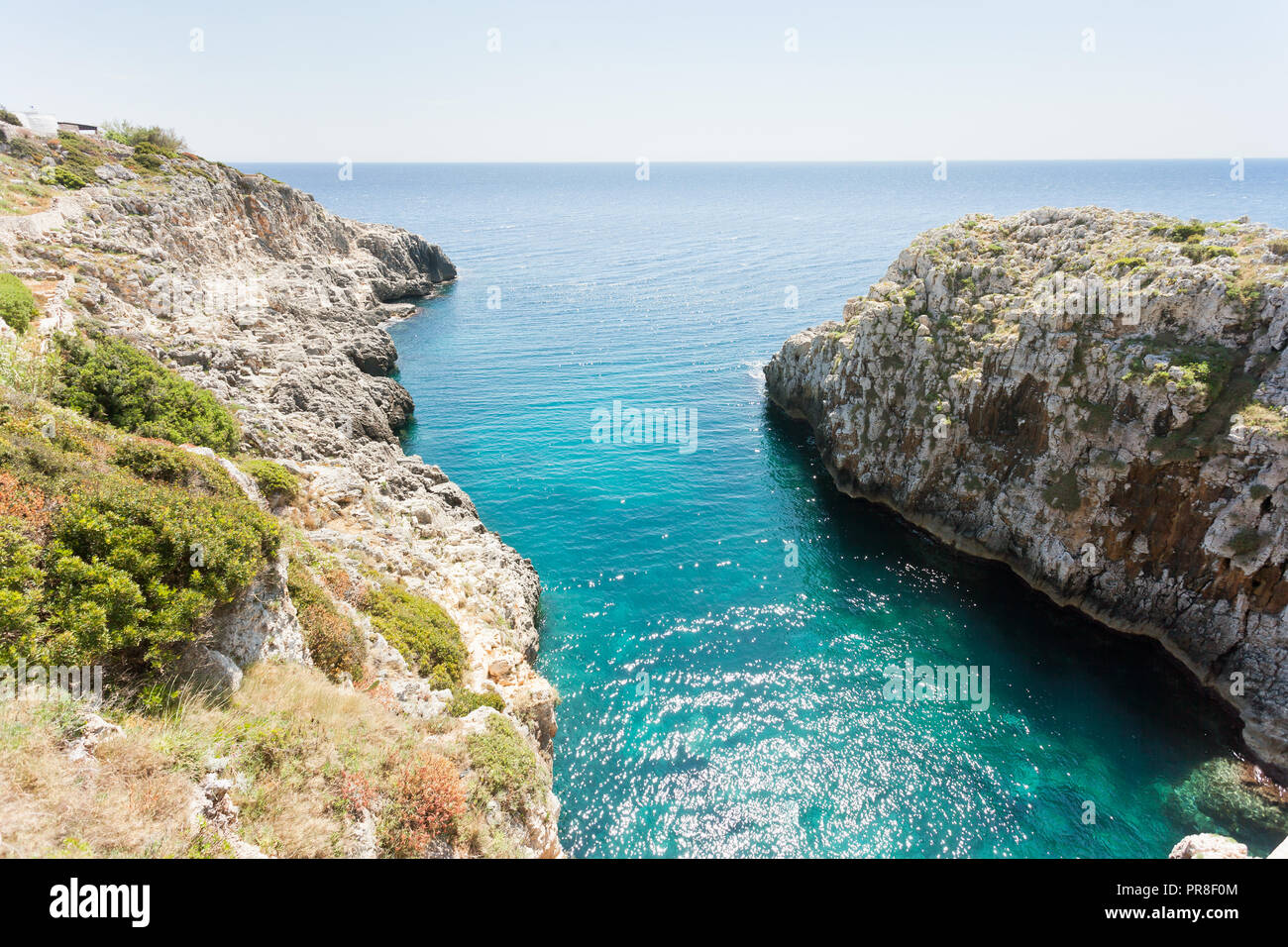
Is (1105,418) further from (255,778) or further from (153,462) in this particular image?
(153,462)

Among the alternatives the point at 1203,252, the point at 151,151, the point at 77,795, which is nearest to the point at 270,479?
the point at 77,795

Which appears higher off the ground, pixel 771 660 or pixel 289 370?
pixel 289 370

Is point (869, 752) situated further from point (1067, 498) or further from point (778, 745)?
point (1067, 498)

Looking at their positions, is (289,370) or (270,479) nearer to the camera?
(270,479)

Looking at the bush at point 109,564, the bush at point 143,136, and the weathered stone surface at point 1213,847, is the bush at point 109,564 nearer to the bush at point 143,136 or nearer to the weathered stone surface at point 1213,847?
the weathered stone surface at point 1213,847

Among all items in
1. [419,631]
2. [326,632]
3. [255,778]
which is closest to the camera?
[255,778]

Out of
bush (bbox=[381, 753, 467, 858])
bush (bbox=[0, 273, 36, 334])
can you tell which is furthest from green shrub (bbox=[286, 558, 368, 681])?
bush (bbox=[0, 273, 36, 334])

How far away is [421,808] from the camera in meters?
13.1

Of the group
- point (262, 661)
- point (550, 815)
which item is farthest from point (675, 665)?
point (262, 661)

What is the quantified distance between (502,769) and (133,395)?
23673 mm

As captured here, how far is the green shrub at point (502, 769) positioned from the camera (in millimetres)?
16141

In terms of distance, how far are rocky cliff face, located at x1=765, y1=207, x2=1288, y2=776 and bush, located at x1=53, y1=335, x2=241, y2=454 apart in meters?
40.1

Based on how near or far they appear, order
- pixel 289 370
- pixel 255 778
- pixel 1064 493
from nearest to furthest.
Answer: pixel 255 778 → pixel 1064 493 → pixel 289 370
